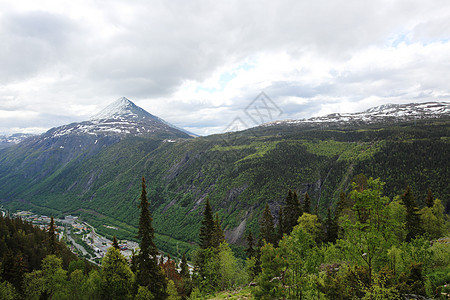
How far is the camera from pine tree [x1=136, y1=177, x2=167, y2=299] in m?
33.7

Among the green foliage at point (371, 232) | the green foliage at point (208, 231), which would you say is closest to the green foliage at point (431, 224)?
the green foliage at point (371, 232)

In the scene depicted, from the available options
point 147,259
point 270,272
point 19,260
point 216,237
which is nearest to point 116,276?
point 147,259

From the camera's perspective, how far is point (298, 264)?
22.0 metres

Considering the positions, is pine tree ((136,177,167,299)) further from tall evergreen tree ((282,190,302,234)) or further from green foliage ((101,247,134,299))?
tall evergreen tree ((282,190,302,234))

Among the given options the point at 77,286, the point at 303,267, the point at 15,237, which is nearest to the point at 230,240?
the point at 15,237

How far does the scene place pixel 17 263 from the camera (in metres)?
45.1

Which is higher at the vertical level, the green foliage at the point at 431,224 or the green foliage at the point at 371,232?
the green foliage at the point at 371,232

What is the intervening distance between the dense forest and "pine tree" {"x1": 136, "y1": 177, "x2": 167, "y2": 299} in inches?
5.7

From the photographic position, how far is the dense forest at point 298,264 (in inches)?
788

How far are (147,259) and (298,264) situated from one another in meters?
22.8

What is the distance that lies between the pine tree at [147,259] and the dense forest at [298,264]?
0.47 ft

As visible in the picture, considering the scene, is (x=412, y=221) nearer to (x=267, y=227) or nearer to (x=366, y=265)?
(x=267, y=227)

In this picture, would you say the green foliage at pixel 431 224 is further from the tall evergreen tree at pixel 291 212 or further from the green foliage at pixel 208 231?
the green foliage at pixel 208 231

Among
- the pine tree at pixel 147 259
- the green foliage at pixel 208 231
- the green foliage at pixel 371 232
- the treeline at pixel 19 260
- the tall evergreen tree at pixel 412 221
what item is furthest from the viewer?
the green foliage at pixel 208 231
